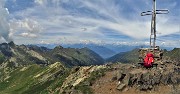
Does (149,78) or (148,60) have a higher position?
(148,60)

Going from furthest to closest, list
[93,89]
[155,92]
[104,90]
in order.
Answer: [93,89]
[104,90]
[155,92]

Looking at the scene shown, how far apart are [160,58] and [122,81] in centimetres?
1620

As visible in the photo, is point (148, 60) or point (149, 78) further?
point (149, 78)

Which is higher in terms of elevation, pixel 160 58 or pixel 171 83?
pixel 160 58

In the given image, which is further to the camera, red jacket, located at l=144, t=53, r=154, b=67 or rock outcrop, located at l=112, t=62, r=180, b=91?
rock outcrop, located at l=112, t=62, r=180, b=91

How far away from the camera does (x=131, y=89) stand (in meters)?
117

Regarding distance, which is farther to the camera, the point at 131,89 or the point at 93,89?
the point at 93,89

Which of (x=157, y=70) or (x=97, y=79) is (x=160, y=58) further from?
(x=97, y=79)

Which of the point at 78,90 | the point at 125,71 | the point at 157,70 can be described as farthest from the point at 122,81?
the point at 78,90

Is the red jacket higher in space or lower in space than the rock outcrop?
higher

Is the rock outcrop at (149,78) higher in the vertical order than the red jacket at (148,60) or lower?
lower

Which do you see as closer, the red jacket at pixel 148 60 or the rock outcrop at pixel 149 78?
the red jacket at pixel 148 60

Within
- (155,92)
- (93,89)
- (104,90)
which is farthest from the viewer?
(93,89)

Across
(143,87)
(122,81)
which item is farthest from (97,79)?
(143,87)
